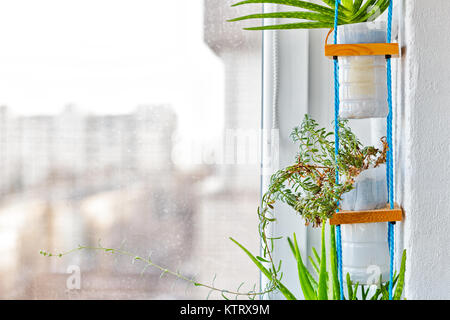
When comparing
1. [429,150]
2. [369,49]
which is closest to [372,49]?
[369,49]

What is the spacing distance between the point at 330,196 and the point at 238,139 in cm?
40

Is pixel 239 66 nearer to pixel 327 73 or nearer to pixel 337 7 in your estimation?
pixel 327 73

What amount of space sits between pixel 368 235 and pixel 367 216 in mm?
48

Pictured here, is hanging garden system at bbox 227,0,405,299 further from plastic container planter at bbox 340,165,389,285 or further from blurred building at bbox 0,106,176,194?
blurred building at bbox 0,106,176,194

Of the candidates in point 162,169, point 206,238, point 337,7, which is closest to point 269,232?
point 206,238

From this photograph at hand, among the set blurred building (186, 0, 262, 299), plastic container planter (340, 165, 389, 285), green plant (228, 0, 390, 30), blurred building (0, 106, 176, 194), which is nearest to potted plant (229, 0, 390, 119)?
green plant (228, 0, 390, 30)

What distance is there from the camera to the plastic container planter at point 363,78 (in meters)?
0.68

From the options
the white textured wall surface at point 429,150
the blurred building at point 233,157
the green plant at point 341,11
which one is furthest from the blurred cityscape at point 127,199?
the white textured wall surface at point 429,150

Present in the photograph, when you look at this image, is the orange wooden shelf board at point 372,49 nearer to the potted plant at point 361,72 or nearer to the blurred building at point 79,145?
the potted plant at point 361,72

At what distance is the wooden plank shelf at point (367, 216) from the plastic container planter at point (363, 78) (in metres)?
0.16

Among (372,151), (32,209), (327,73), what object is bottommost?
(32,209)

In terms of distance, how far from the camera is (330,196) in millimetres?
663

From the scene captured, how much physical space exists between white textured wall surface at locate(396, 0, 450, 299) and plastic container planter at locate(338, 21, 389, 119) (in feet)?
0.15

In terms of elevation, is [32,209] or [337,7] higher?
[337,7]
